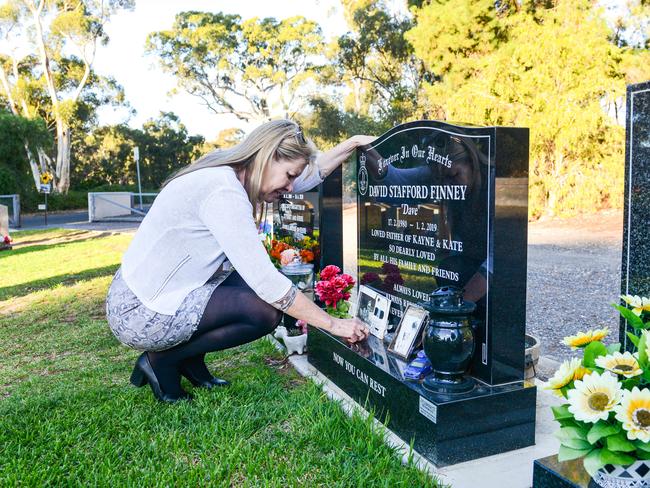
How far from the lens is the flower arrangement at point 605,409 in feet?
4.55

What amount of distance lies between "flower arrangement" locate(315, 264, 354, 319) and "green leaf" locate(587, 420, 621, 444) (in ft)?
7.09

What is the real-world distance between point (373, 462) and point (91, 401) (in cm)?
164

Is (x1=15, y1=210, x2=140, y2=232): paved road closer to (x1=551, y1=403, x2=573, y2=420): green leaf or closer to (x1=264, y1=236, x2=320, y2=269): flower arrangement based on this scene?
(x1=264, y1=236, x2=320, y2=269): flower arrangement

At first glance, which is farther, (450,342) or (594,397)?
(450,342)

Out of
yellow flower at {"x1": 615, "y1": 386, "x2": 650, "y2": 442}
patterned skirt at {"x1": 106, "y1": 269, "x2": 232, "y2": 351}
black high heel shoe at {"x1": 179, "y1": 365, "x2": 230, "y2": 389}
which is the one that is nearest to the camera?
yellow flower at {"x1": 615, "y1": 386, "x2": 650, "y2": 442}

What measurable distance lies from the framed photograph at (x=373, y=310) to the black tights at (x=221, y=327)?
0.66 m

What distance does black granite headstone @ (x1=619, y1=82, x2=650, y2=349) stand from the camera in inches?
84.6

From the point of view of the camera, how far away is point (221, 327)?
281 cm

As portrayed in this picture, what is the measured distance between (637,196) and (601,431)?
1156 millimetres

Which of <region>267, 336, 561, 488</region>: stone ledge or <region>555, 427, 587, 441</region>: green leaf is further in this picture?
<region>267, 336, 561, 488</region>: stone ledge

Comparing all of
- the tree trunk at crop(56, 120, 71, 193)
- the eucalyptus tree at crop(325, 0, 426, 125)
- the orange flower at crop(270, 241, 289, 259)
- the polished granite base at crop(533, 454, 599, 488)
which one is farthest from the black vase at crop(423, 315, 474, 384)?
the tree trunk at crop(56, 120, 71, 193)

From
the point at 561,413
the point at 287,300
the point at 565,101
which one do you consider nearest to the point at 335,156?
the point at 287,300

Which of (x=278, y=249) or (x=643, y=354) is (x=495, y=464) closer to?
(x=643, y=354)

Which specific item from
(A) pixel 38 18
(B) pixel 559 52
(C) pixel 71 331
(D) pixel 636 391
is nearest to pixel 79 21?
(A) pixel 38 18
